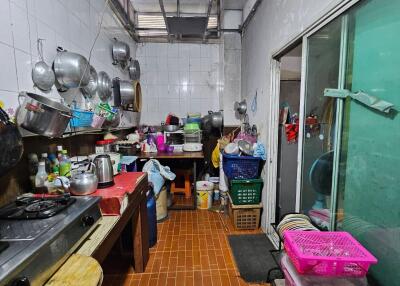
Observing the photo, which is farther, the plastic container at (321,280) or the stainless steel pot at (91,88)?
the stainless steel pot at (91,88)

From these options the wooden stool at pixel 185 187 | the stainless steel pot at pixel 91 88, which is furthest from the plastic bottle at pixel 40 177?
the wooden stool at pixel 185 187

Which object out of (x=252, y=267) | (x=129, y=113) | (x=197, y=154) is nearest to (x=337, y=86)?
(x=252, y=267)

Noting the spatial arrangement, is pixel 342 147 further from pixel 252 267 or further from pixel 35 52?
pixel 35 52

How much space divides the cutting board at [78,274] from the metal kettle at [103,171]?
0.68 m

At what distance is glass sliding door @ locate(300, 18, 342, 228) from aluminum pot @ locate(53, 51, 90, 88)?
1.71 meters

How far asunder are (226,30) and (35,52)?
9.06 ft

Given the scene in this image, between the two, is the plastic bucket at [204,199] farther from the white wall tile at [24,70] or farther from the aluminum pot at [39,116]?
the white wall tile at [24,70]

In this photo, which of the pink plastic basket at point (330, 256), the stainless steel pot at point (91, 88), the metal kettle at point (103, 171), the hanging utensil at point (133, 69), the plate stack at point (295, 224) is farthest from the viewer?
the hanging utensil at point (133, 69)

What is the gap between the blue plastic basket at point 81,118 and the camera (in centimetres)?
169

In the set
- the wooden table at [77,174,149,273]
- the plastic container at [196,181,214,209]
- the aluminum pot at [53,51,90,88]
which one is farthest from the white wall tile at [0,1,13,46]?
the plastic container at [196,181,214,209]

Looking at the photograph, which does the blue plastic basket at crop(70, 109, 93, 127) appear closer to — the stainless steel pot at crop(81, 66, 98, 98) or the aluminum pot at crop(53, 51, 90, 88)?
the aluminum pot at crop(53, 51, 90, 88)

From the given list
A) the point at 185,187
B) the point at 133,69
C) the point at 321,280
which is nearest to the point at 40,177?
the point at 321,280

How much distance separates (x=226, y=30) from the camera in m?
3.47

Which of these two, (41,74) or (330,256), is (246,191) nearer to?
(330,256)
